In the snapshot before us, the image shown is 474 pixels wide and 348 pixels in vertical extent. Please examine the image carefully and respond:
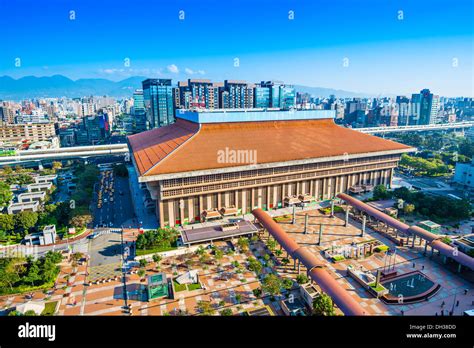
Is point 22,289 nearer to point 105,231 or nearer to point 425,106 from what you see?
point 105,231

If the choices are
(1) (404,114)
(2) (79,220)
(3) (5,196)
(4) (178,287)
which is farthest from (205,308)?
(1) (404,114)

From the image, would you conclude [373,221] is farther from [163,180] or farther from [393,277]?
[163,180]

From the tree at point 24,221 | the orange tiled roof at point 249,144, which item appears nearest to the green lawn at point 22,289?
the tree at point 24,221

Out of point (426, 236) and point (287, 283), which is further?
point (426, 236)

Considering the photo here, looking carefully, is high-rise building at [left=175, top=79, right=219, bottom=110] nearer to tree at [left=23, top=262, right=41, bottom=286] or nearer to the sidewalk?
the sidewalk

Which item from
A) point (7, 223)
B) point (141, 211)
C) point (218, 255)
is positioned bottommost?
point (218, 255)

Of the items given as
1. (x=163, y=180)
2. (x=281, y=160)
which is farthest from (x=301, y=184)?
(x=163, y=180)

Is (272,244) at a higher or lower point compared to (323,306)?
lower
